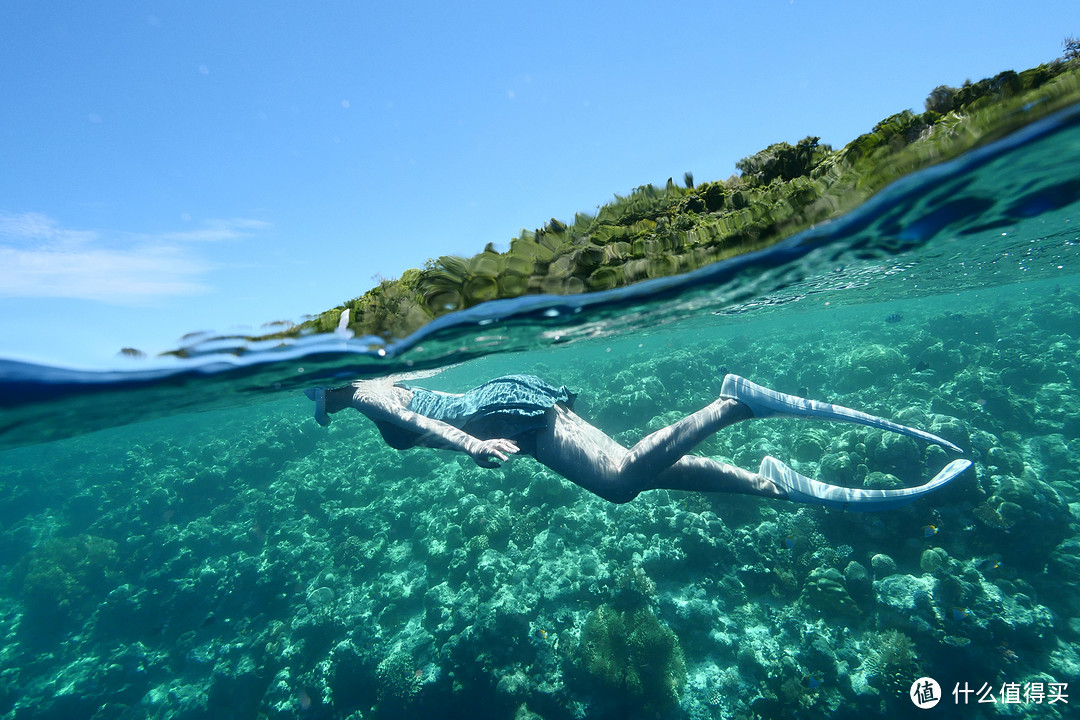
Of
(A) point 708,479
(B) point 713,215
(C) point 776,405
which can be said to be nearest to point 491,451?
(A) point 708,479

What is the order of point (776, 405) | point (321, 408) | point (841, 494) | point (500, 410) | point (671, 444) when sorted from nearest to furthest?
point (671, 444) → point (776, 405) → point (500, 410) → point (841, 494) → point (321, 408)

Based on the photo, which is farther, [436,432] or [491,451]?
[436,432]

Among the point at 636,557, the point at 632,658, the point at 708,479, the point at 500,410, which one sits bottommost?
the point at 632,658

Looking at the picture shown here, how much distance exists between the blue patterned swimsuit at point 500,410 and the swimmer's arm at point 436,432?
0.80ft

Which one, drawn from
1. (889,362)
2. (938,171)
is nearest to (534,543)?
(938,171)

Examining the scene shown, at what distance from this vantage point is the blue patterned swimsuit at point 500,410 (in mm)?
5527

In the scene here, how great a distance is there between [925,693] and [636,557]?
4870mm

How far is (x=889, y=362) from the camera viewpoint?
1531 centimetres

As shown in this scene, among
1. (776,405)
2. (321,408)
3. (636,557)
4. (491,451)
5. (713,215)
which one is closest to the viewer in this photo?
(491,451)

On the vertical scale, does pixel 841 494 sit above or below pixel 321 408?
below

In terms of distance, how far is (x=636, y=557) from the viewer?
9391 millimetres

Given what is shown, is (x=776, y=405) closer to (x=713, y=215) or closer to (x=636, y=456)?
(x=636, y=456)

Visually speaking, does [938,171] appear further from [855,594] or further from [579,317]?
[855,594]

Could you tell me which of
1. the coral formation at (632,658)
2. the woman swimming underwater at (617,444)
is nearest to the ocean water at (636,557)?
the coral formation at (632,658)
